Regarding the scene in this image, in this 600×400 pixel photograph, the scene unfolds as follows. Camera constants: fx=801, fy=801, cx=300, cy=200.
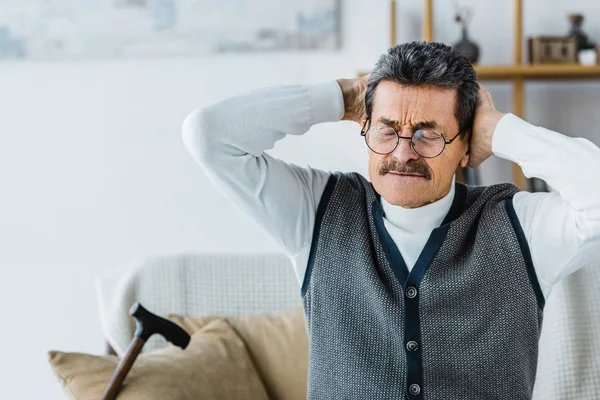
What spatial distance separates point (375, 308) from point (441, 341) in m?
0.14

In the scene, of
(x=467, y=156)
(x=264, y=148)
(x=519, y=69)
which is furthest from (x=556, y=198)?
(x=519, y=69)

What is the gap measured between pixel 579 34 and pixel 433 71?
143 centimetres

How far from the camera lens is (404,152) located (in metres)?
1.51

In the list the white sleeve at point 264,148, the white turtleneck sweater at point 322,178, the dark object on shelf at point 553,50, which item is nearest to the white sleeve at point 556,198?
the white turtleneck sweater at point 322,178

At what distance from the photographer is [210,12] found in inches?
114

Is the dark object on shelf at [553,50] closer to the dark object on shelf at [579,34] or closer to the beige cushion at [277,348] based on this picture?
the dark object on shelf at [579,34]

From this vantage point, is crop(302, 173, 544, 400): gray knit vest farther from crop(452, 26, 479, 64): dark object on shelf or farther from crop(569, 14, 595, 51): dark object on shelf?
crop(569, 14, 595, 51): dark object on shelf

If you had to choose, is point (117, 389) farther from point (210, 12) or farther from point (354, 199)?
point (210, 12)

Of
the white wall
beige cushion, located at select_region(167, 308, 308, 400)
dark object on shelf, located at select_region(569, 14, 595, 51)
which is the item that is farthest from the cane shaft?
dark object on shelf, located at select_region(569, 14, 595, 51)

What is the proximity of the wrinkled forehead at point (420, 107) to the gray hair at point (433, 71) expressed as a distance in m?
0.01

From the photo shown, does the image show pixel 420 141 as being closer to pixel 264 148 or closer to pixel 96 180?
pixel 264 148

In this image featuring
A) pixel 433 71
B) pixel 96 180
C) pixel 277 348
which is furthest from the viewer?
pixel 96 180

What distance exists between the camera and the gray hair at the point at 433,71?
151 cm

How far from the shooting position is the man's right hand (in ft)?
5.41
